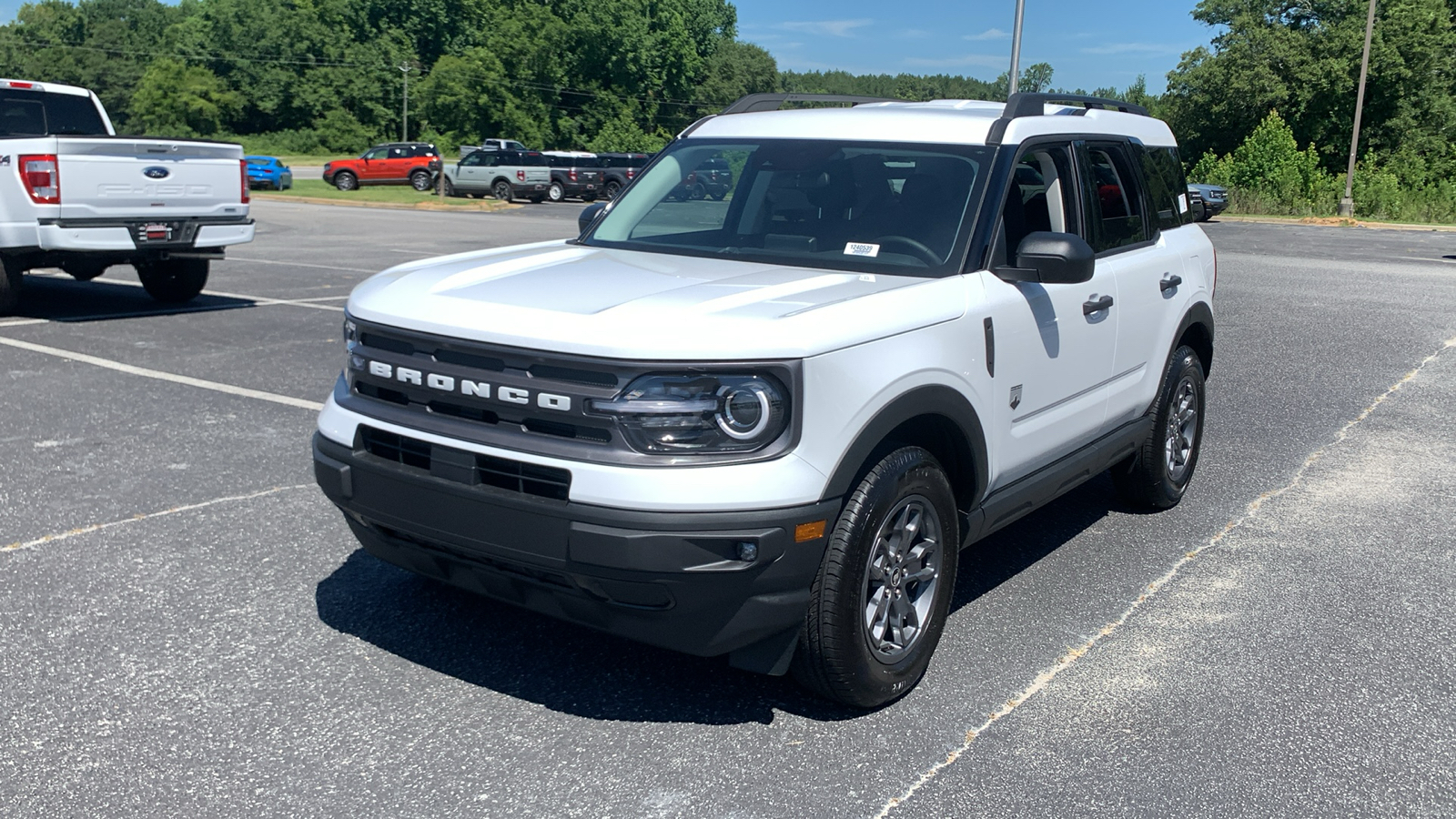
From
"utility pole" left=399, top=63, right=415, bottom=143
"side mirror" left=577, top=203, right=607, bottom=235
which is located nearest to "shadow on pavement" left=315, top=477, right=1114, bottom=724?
"side mirror" left=577, top=203, right=607, bottom=235

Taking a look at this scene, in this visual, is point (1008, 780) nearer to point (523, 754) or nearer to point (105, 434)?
point (523, 754)

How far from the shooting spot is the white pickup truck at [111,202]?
1042cm

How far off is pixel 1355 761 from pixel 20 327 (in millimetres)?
10936

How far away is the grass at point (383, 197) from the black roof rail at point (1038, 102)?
32.5 metres

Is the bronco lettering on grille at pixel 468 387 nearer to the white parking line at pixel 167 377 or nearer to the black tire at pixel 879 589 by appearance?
the black tire at pixel 879 589

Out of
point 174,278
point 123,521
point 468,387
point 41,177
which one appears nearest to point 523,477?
point 468,387

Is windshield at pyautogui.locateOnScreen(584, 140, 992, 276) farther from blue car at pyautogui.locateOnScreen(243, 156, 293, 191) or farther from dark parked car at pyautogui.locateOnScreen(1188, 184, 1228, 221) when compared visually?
blue car at pyautogui.locateOnScreen(243, 156, 293, 191)

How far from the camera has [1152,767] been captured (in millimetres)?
3514

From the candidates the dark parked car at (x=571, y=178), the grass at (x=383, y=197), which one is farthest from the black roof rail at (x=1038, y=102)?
the dark parked car at (x=571, y=178)

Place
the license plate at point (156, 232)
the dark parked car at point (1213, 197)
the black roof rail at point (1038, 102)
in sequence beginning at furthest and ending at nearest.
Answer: the dark parked car at point (1213, 197) → the license plate at point (156, 232) → the black roof rail at point (1038, 102)

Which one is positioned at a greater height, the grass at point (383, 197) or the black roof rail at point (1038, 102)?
the black roof rail at point (1038, 102)

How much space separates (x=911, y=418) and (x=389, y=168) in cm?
4595

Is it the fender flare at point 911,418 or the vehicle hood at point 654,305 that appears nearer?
the vehicle hood at point 654,305

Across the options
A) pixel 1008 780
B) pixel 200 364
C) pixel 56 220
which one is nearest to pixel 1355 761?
pixel 1008 780
